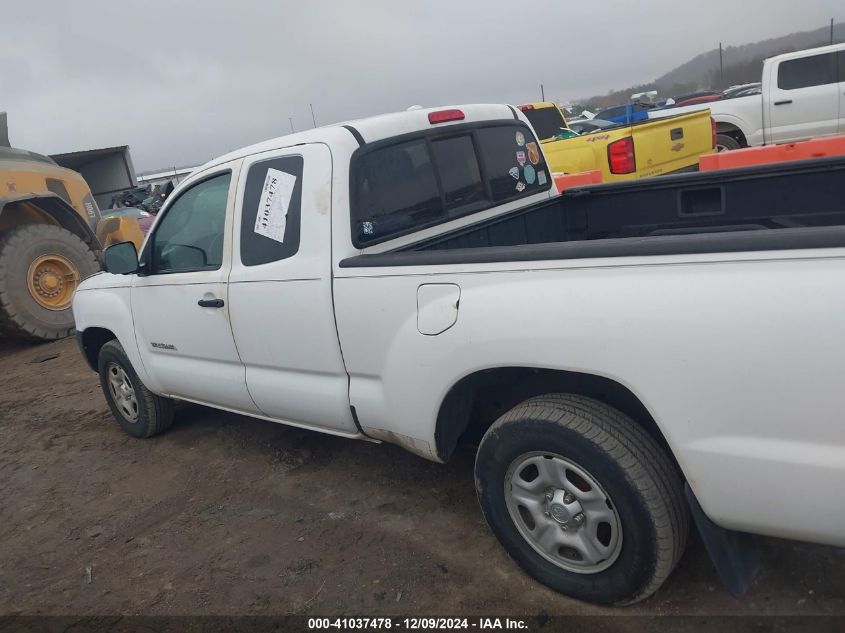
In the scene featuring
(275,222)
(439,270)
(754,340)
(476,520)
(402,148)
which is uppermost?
(402,148)

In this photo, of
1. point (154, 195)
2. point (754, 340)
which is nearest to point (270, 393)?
point (754, 340)

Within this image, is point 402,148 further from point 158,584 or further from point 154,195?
point 154,195

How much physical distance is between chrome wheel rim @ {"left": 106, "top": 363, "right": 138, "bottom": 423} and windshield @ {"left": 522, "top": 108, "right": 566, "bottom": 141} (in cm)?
899

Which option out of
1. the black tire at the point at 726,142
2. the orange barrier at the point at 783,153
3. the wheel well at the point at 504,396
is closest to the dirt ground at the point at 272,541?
the wheel well at the point at 504,396

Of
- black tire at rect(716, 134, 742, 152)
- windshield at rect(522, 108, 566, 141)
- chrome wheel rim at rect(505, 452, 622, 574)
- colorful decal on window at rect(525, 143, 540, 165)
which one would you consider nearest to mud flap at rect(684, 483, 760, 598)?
chrome wheel rim at rect(505, 452, 622, 574)

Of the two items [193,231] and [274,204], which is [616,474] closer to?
[274,204]

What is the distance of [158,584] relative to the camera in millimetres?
3133

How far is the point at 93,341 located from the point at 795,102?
1156 cm

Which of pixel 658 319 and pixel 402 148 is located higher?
pixel 402 148

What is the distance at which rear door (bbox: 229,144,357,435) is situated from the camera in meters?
3.04

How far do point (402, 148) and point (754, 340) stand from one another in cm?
193

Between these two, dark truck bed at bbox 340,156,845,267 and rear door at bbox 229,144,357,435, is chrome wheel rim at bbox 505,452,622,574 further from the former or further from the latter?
rear door at bbox 229,144,357,435

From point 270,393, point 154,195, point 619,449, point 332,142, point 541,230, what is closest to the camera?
point 619,449

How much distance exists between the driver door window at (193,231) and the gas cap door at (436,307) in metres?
1.48
